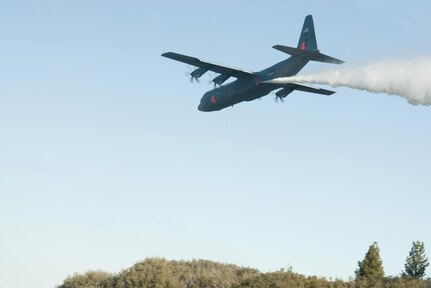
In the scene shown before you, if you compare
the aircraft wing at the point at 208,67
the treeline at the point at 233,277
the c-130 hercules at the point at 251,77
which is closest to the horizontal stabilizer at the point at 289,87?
the c-130 hercules at the point at 251,77

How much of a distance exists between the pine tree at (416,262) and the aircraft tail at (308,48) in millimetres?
44036

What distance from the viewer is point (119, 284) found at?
103125 millimetres

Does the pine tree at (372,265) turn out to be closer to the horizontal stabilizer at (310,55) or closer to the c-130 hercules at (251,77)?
the c-130 hercules at (251,77)

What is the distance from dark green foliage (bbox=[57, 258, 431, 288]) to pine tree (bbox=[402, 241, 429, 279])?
1847 cm

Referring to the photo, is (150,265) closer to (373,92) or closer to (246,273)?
(246,273)

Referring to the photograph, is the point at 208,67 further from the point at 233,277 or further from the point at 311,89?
the point at 233,277

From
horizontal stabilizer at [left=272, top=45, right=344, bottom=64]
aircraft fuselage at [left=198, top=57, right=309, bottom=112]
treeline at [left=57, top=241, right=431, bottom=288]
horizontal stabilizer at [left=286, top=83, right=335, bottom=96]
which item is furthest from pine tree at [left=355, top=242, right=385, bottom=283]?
horizontal stabilizer at [left=272, top=45, right=344, bottom=64]

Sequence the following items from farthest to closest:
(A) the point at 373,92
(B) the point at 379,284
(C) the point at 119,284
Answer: (C) the point at 119,284 → (B) the point at 379,284 → (A) the point at 373,92

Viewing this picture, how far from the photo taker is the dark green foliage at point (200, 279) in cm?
8850

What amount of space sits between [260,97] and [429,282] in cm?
2913

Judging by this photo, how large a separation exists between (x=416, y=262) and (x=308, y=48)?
4506 centimetres

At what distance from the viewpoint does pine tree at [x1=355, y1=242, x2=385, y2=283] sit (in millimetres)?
106875

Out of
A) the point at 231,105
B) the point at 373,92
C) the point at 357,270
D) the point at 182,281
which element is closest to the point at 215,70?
the point at 231,105

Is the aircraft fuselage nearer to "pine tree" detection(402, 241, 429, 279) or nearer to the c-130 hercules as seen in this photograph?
the c-130 hercules
